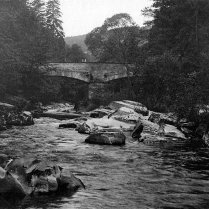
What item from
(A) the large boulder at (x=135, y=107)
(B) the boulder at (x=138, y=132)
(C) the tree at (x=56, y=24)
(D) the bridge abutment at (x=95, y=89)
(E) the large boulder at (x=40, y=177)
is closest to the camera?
(E) the large boulder at (x=40, y=177)

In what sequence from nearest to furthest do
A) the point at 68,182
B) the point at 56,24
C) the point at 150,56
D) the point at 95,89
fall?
1. the point at 68,182
2. the point at 150,56
3. the point at 95,89
4. the point at 56,24

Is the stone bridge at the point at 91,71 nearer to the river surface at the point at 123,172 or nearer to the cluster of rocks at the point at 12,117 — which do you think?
the cluster of rocks at the point at 12,117

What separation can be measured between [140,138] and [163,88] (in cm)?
1251

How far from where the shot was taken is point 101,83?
33812 millimetres

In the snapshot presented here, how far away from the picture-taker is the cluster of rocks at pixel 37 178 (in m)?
5.13

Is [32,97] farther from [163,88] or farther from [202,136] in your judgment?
[202,136]

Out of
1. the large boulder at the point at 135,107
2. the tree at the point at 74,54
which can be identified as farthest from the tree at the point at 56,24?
the large boulder at the point at 135,107

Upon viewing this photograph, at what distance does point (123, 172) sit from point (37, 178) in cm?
213

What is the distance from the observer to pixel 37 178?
5.48 m

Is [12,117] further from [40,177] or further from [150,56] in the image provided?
[150,56]

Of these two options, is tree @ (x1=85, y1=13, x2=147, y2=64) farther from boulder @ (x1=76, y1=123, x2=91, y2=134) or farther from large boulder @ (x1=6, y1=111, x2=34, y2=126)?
boulder @ (x1=76, y1=123, x2=91, y2=134)

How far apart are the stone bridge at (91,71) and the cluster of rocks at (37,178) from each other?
27.3 meters

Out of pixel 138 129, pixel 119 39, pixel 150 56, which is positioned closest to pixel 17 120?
pixel 138 129

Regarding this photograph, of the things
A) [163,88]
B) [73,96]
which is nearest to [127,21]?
[73,96]
